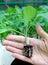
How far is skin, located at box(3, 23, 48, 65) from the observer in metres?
Answer: 1.49

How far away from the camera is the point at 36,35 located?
159 cm

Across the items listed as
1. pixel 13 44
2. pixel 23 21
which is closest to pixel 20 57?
pixel 13 44

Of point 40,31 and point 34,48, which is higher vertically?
point 40,31

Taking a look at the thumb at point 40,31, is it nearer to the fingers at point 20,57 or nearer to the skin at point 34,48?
the skin at point 34,48

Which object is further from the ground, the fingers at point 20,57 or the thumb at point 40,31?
the thumb at point 40,31

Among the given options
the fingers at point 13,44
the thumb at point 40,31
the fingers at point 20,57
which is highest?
the thumb at point 40,31

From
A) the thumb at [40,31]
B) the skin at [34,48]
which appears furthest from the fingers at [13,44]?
the thumb at [40,31]

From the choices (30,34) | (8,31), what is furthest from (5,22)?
(30,34)

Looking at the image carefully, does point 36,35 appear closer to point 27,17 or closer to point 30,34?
point 30,34

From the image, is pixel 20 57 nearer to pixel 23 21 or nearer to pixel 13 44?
pixel 13 44

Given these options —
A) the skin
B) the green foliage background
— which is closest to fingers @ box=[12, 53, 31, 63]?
the skin

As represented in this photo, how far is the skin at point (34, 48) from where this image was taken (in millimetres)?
1485

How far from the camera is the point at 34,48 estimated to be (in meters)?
1.53

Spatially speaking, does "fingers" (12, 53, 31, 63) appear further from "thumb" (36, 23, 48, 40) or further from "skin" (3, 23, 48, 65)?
"thumb" (36, 23, 48, 40)
